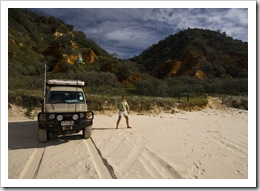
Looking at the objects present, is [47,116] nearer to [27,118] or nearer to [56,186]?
[56,186]

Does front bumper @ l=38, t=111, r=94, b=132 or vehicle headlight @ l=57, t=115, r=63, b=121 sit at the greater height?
vehicle headlight @ l=57, t=115, r=63, b=121

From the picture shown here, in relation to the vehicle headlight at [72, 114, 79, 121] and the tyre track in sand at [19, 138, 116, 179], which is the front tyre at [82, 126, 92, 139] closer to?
the vehicle headlight at [72, 114, 79, 121]

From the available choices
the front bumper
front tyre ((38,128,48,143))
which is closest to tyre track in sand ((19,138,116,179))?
front tyre ((38,128,48,143))

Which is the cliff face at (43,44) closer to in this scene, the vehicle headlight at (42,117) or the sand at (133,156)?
the vehicle headlight at (42,117)

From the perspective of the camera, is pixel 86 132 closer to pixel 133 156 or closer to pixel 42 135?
pixel 42 135

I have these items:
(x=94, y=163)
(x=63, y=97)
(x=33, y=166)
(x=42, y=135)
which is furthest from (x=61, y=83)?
(x=94, y=163)

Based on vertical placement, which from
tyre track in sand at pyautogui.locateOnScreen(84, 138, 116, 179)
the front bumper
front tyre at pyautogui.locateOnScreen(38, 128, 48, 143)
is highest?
the front bumper

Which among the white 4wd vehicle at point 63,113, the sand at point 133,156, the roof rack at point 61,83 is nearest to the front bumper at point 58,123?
the white 4wd vehicle at point 63,113

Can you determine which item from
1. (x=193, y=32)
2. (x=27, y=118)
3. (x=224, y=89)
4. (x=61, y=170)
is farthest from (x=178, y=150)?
(x=193, y=32)

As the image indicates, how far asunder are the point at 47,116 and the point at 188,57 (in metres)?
61.1

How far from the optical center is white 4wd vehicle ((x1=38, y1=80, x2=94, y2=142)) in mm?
7281

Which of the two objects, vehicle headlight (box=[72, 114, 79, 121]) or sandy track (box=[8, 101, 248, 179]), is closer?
sandy track (box=[8, 101, 248, 179])

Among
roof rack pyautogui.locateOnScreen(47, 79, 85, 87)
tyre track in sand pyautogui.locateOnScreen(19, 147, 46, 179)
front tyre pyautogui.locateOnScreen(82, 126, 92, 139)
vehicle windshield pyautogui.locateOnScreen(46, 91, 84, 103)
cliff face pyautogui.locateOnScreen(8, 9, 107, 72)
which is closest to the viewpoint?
tyre track in sand pyautogui.locateOnScreen(19, 147, 46, 179)

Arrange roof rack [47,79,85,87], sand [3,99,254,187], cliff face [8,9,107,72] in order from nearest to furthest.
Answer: sand [3,99,254,187] → roof rack [47,79,85,87] → cliff face [8,9,107,72]
